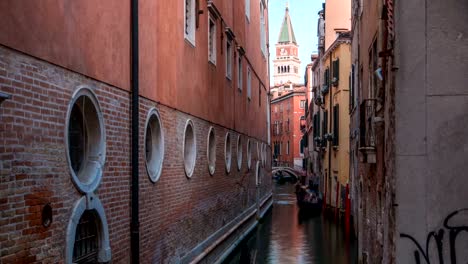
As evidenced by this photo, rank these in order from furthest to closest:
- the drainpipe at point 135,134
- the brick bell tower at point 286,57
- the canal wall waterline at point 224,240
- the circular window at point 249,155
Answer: the brick bell tower at point 286,57 < the circular window at point 249,155 < the canal wall waterline at point 224,240 < the drainpipe at point 135,134

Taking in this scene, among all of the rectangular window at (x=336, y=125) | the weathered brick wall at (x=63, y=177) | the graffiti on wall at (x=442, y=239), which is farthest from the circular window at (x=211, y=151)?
the rectangular window at (x=336, y=125)

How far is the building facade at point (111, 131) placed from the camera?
495 centimetres

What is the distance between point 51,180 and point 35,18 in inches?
57.7

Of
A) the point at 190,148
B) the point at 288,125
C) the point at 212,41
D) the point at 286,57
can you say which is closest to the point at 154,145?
the point at 190,148

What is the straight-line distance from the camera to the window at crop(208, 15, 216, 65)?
536 inches

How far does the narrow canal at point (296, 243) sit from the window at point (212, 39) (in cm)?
444

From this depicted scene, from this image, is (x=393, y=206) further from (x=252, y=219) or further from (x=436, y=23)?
(x=252, y=219)

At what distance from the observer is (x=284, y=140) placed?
256 feet

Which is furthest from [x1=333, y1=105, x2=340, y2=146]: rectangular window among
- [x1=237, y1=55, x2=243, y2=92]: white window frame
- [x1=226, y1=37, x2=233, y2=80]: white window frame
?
[x1=226, y1=37, x2=233, y2=80]: white window frame

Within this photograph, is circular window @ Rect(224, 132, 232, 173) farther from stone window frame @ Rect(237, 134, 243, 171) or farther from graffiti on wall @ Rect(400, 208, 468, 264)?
graffiti on wall @ Rect(400, 208, 468, 264)

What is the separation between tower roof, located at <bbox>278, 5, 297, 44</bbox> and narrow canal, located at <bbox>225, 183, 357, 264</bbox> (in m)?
112

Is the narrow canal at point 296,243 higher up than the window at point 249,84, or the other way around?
the window at point 249,84

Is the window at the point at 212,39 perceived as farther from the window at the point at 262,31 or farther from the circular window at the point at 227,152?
the window at the point at 262,31

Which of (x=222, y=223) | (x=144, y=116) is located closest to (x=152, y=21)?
(x=144, y=116)
